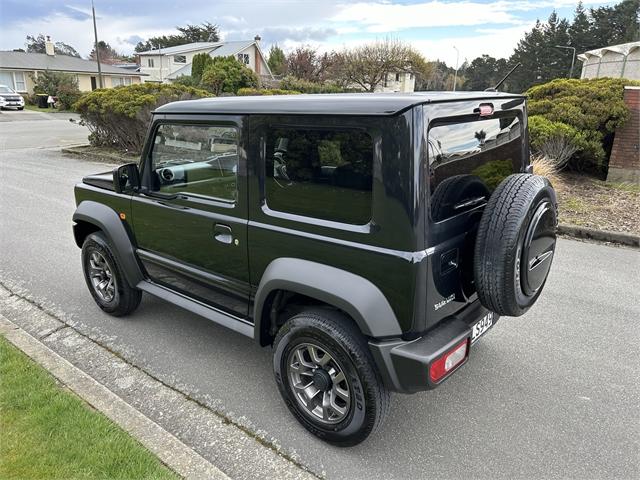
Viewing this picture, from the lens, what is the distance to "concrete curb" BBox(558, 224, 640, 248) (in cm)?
601

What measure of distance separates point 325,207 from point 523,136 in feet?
5.15

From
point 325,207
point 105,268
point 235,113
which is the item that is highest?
point 235,113

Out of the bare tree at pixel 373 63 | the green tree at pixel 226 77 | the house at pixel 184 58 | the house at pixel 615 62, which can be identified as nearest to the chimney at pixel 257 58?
the house at pixel 184 58

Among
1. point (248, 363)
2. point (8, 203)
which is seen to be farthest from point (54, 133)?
point (248, 363)

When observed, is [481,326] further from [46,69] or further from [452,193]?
[46,69]

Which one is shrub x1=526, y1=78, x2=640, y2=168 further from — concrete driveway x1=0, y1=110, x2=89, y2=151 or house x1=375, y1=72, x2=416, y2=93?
house x1=375, y1=72, x2=416, y2=93

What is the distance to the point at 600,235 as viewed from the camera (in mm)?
6211

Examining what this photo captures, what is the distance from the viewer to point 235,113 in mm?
2713

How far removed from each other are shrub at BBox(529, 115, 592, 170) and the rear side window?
7.72 m

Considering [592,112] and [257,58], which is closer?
[592,112]

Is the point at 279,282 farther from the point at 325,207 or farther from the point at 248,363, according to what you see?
the point at 248,363

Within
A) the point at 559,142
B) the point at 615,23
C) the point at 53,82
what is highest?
the point at 615,23

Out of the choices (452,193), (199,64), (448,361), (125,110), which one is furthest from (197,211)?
(199,64)

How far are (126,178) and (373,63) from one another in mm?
36701
